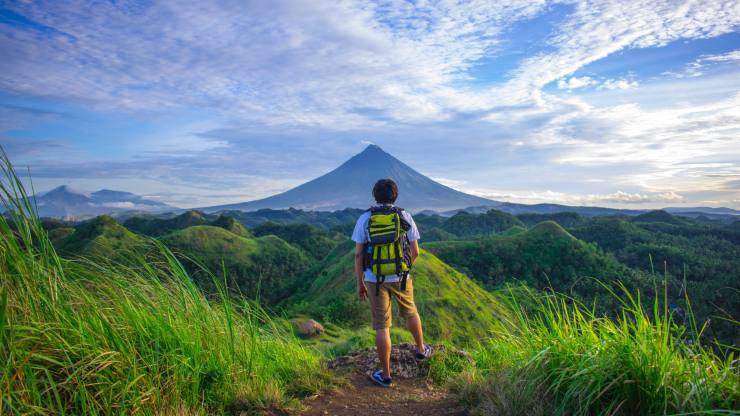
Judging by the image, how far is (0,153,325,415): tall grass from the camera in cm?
240

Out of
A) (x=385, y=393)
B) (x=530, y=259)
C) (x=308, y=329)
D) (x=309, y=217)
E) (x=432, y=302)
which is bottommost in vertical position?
(x=530, y=259)

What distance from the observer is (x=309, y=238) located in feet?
251

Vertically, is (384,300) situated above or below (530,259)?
above

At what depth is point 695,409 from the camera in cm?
232

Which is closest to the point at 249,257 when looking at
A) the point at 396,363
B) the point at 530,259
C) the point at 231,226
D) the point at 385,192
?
the point at 231,226

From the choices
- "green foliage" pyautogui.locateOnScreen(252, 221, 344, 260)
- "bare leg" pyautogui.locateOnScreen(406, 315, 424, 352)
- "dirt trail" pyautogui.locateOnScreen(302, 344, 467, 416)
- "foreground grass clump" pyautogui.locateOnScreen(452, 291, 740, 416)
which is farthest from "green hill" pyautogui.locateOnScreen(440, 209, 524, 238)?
"foreground grass clump" pyautogui.locateOnScreen(452, 291, 740, 416)

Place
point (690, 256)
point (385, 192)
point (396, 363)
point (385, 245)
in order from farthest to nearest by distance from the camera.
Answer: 1. point (690, 256)
2. point (396, 363)
3. point (385, 192)
4. point (385, 245)

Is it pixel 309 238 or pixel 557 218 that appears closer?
pixel 309 238

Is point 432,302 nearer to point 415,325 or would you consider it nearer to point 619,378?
point 415,325

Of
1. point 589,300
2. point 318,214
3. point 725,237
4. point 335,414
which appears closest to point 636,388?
point 335,414

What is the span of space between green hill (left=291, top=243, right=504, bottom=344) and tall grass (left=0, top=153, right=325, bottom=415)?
1629 cm

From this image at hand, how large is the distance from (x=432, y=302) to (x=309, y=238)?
51.1 meters

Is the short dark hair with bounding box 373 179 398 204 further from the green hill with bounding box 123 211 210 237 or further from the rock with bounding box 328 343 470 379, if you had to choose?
the green hill with bounding box 123 211 210 237

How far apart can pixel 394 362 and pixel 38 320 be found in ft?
10.6
